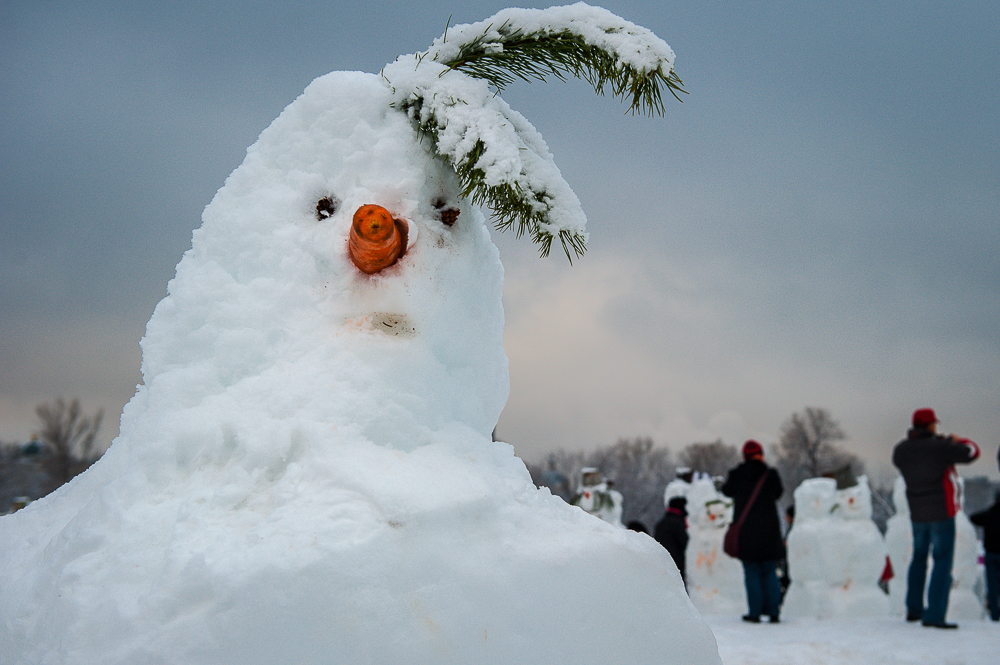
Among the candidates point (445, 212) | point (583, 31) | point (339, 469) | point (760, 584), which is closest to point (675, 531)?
point (760, 584)

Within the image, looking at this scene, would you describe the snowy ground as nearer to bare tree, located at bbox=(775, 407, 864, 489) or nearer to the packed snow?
the packed snow

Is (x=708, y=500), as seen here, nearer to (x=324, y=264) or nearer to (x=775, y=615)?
(x=775, y=615)

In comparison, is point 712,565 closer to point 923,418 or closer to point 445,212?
point 923,418

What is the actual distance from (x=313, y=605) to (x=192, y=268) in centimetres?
111

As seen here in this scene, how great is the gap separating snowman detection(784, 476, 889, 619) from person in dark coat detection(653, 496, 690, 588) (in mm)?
1819

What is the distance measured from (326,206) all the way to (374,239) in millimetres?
282

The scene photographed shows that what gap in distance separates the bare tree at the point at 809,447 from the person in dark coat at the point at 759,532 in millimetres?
30461

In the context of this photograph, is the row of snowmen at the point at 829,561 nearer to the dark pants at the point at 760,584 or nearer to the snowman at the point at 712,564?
the snowman at the point at 712,564

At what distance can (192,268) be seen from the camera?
77.3 inches

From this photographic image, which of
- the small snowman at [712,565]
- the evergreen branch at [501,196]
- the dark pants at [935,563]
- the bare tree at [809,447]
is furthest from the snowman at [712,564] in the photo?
the bare tree at [809,447]

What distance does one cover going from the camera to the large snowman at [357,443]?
4.41ft

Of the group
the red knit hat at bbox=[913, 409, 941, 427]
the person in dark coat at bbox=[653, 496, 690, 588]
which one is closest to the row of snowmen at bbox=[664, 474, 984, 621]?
the person in dark coat at bbox=[653, 496, 690, 588]

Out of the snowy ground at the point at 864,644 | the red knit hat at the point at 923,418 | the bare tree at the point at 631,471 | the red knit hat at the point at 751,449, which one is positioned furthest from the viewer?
the bare tree at the point at 631,471

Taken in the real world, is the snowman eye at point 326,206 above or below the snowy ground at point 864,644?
above
